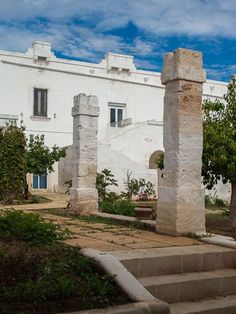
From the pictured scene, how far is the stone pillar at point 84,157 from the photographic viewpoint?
42.1 feet

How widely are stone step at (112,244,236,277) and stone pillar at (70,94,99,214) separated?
6.12 metres

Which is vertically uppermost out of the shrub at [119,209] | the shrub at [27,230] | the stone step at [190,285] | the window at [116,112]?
the window at [116,112]

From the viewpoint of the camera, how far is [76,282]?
5035mm

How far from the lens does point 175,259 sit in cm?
619

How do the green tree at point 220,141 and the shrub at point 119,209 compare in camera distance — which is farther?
the shrub at point 119,209

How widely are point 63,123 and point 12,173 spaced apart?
1190 centimetres

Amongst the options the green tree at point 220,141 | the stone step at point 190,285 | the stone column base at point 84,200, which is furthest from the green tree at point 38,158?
the stone step at point 190,285

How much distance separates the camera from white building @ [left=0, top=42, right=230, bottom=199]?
27.0 meters

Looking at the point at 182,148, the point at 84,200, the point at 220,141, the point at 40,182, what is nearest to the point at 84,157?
the point at 84,200

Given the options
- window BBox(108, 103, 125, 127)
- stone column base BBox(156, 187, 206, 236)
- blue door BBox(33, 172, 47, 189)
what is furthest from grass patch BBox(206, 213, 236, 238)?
window BBox(108, 103, 125, 127)

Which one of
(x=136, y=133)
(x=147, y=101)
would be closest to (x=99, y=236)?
(x=136, y=133)

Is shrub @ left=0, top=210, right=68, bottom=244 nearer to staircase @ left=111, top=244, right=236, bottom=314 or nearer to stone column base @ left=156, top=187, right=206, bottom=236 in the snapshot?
staircase @ left=111, top=244, right=236, bottom=314

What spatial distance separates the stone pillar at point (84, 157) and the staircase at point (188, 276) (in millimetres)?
6273

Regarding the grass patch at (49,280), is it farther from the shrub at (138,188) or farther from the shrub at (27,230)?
the shrub at (138,188)
